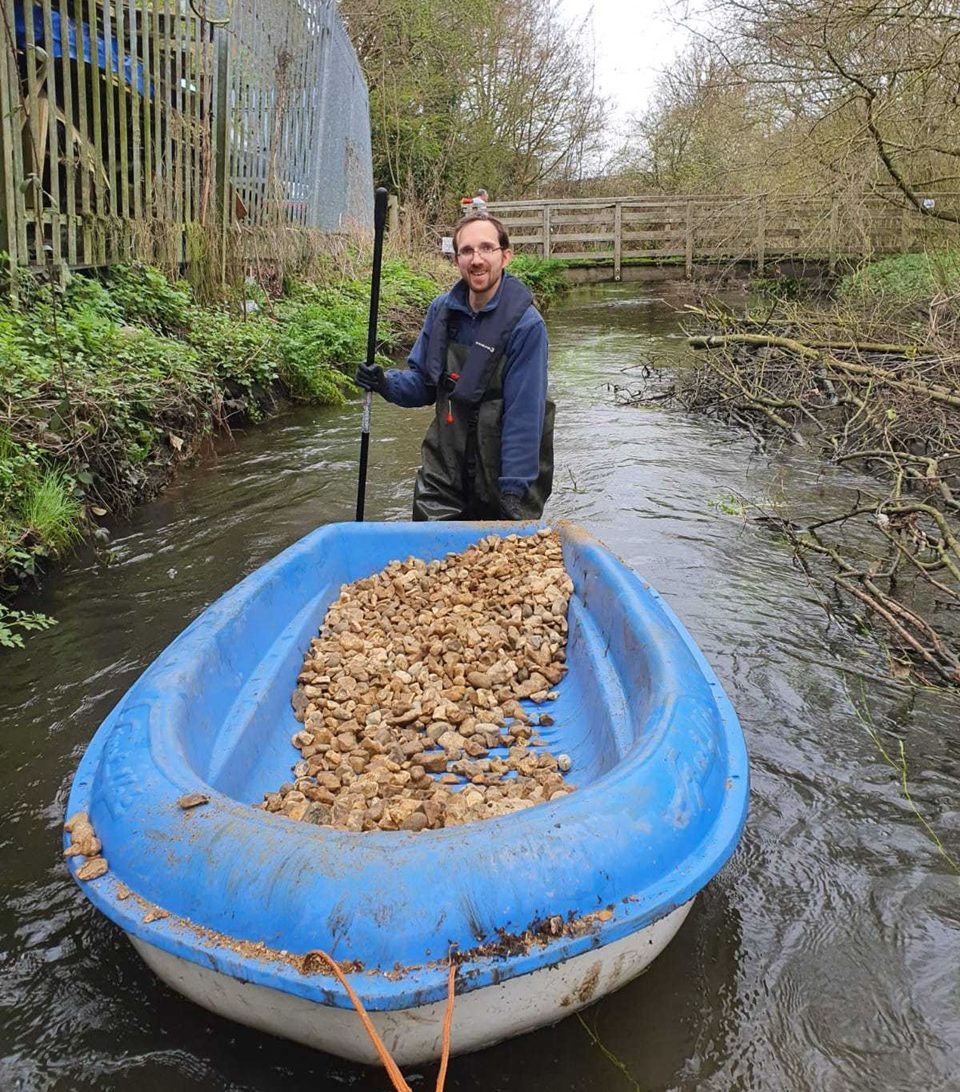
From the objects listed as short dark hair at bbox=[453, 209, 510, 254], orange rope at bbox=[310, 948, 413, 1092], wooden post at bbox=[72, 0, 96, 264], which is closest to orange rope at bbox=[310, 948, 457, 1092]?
orange rope at bbox=[310, 948, 413, 1092]

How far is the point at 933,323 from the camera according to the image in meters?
5.88

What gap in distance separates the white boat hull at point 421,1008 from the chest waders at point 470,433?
92.1 inches

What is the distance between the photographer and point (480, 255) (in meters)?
3.43

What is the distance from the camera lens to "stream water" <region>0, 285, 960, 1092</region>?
6.06 feet

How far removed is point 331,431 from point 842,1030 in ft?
19.0

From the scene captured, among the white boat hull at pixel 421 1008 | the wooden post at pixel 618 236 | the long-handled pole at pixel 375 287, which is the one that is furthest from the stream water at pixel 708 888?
the wooden post at pixel 618 236

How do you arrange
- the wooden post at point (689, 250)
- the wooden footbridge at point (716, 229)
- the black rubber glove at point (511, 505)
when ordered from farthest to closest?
the wooden post at point (689, 250), the wooden footbridge at point (716, 229), the black rubber glove at point (511, 505)

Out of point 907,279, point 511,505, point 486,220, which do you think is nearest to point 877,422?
point 511,505

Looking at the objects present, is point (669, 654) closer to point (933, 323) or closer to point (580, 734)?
point (580, 734)

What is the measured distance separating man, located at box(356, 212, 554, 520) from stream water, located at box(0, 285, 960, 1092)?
107 centimetres

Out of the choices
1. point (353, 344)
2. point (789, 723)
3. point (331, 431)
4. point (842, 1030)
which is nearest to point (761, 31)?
point (353, 344)

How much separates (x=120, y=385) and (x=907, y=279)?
783 cm

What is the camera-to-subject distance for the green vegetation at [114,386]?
3.93m

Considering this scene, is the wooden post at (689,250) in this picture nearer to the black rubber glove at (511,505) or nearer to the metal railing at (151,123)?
the metal railing at (151,123)
